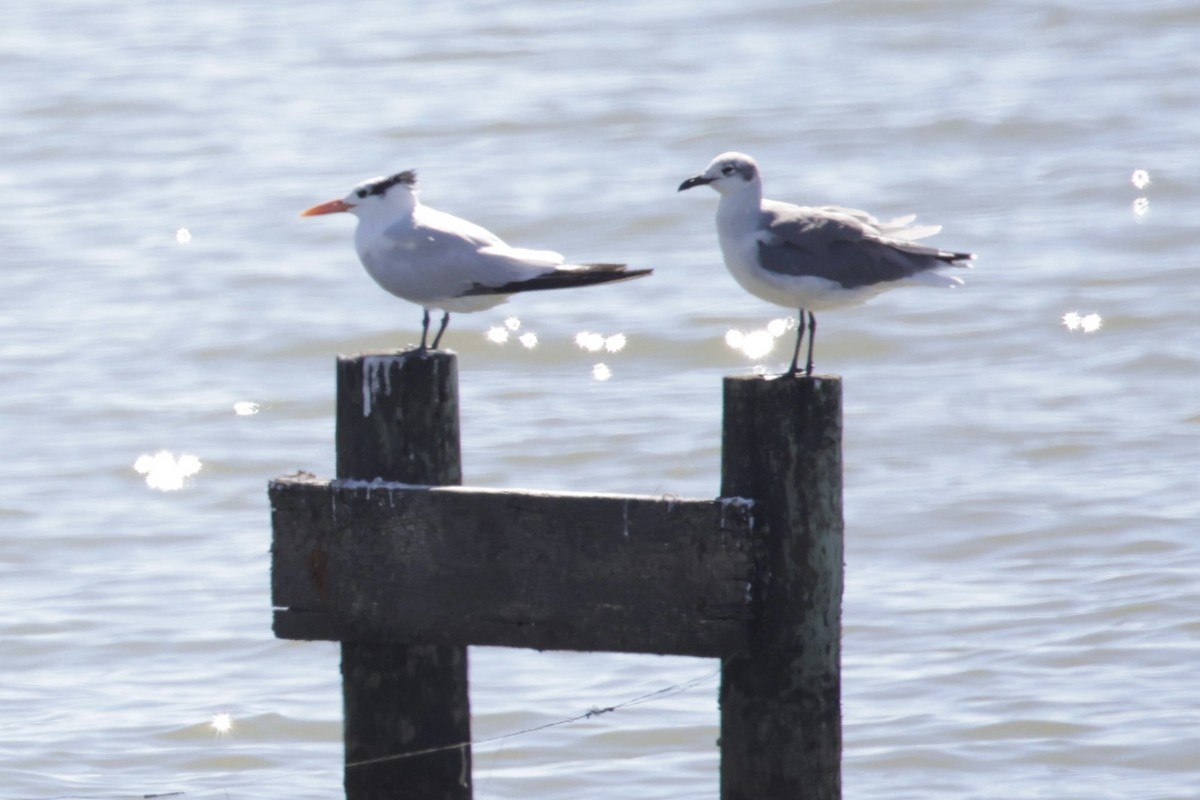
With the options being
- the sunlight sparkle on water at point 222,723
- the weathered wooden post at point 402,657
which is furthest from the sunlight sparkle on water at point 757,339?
the weathered wooden post at point 402,657

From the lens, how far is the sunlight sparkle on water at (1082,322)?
12348 millimetres

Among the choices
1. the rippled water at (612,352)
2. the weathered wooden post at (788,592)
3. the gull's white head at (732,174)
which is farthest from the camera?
the rippled water at (612,352)

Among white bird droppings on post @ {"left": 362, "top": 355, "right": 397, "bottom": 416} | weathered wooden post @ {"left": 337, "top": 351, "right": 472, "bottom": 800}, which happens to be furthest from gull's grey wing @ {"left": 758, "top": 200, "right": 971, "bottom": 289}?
white bird droppings on post @ {"left": 362, "top": 355, "right": 397, "bottom": 416}

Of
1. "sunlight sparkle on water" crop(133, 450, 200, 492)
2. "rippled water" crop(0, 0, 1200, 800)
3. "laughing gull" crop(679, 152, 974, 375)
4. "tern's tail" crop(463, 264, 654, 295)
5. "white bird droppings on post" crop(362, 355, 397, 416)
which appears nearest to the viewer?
"white bird droppings on post" crop(362, 355, 397, 416)

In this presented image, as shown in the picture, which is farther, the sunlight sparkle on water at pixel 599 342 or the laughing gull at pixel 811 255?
the sunlight sparkle on water at pixel 599 342

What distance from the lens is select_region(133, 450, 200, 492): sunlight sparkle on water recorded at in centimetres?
1067

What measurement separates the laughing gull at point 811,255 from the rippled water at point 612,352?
2.11 meters

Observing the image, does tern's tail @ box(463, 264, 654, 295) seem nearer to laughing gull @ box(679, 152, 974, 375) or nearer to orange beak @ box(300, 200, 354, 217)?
laughing gull @ box(679, 152, 974, 375)

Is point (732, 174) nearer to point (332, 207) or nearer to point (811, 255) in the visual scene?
point (811, 255)

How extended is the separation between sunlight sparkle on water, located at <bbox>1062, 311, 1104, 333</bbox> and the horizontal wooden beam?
8.28 metres

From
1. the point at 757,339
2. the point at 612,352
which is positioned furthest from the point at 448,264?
the point at 757,339

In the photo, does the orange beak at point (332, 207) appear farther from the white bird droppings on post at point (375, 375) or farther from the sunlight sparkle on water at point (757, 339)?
the sunlight sparkle on water at point (757, 339)

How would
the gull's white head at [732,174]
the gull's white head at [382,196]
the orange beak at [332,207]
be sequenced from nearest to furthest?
the gull's white head at [732,174] → the gull's white head at [382,196] → the orange beak at [332,207]

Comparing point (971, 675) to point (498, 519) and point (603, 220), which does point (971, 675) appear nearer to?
point (498, 519)
